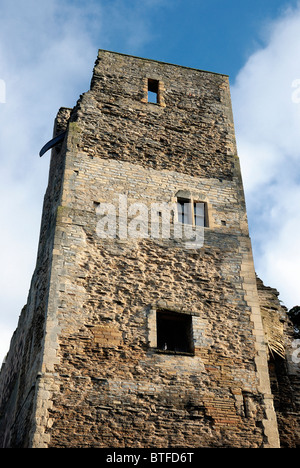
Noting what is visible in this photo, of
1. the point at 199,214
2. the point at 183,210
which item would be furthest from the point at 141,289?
the point at 199,214

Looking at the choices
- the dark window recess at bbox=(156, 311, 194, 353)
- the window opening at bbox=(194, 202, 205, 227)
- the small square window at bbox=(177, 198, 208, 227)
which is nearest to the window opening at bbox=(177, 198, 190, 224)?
the small square window at bbox=(177, 198, 208, 227)

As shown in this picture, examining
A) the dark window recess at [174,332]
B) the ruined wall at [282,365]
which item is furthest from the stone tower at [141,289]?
the ruined wall at [282,365]

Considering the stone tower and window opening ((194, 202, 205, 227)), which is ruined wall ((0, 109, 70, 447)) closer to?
the stone tower

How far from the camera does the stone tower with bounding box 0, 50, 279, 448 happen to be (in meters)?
9.18

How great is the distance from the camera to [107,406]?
9.08 metres

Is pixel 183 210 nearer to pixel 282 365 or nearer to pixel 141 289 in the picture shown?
pixel 141 289

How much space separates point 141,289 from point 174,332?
0.99 m

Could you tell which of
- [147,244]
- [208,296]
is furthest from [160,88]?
[208,296]

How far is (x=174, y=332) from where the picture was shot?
10.6 meters

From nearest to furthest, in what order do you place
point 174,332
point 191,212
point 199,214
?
point 174,332 → point 191,212 → point 199,214

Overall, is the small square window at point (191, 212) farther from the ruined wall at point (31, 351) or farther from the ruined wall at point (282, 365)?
the ruined wall at point (31, 351)

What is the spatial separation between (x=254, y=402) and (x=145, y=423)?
190 centimetres

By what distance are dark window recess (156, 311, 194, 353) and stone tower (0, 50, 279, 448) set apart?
0.08ft

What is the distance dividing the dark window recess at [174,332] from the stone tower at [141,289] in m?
0.03
